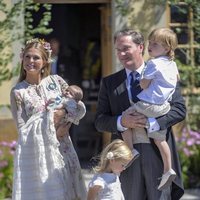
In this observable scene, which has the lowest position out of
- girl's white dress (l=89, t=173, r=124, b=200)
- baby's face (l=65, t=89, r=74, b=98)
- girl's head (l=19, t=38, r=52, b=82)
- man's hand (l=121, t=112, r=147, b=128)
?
girl's white dress (l=89, t=173, r=124, b=200)

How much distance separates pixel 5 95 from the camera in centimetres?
878

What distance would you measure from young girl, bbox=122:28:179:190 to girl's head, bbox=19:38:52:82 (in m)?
0.73

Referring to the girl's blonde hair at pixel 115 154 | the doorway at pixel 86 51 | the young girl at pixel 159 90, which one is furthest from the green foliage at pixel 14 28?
the girl's blonde hair at pixel 115 154

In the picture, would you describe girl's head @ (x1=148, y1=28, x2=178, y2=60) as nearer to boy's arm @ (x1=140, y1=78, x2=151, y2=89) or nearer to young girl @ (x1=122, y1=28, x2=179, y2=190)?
young girl @ (x1=122, y1=28, x2=179, y2=190)

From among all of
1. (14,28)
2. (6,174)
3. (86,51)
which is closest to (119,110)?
(6,174)

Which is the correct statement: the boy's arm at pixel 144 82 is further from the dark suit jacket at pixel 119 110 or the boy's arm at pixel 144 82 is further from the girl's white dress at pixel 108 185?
the girl's white dress at pixel 108 185

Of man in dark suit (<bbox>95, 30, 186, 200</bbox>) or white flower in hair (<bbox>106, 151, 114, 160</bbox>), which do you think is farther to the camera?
man in dark suit (<bbox>95, 30, 186, 200</bbox>)

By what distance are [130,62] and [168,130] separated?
56 centimetres

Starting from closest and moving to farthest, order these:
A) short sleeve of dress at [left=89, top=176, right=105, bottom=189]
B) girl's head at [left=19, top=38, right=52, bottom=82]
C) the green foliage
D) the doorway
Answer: short sleeve of dress at [left=89, top=176, right=105, bottom=189], girl's head at [left=19, top=38, right=52, bottom=82], the green foliage, the doorway

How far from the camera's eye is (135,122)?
4.80 metres

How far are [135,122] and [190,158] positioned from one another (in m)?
4.09

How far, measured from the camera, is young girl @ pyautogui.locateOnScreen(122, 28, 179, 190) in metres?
4.80

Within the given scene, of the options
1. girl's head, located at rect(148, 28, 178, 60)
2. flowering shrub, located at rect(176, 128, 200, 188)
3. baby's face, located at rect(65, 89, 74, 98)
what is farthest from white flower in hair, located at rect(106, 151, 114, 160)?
flowering shrub, located at rect(176, 128, 200, 188)

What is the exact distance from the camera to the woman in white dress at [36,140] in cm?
→ 499
